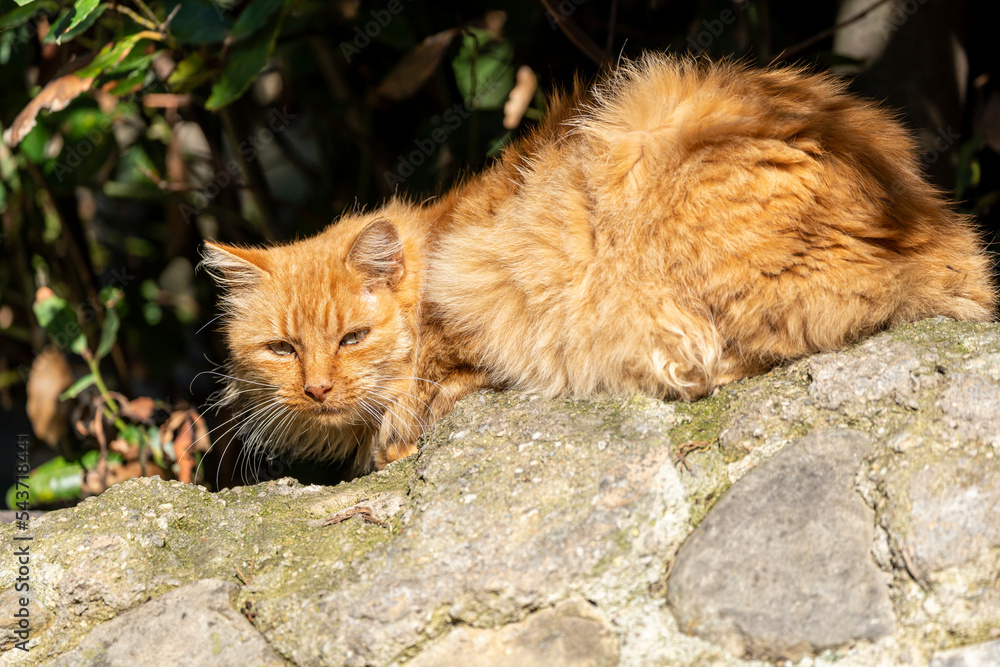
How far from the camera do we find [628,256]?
192cm

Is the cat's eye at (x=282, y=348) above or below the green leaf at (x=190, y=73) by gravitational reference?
below

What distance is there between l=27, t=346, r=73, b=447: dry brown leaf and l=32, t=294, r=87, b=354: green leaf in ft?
1.04

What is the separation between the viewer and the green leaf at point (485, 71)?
3.03 metres

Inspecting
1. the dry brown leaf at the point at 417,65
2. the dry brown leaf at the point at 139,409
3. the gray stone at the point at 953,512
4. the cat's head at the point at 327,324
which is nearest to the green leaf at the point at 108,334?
the dry brown leaf at the point at 139,409

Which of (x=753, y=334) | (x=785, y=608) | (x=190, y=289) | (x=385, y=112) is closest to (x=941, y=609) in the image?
(x=785, y=608)

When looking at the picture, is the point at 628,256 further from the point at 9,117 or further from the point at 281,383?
the point at 9,117

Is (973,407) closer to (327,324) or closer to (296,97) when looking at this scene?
(327,324)

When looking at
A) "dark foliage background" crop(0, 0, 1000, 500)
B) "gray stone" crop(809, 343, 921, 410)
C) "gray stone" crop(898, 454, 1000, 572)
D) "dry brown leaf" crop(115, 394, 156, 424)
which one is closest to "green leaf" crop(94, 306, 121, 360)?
"dry brown leaf" crop(115, 394, 156, 424)

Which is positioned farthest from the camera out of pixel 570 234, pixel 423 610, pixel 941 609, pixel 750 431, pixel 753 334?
pixel 570 234

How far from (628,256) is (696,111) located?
402 millimetres

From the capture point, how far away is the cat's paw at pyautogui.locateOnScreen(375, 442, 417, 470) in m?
2.33

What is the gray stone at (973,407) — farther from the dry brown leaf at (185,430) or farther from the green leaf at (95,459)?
the green leaf at (95,459)

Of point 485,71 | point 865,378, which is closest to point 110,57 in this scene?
point 485,71

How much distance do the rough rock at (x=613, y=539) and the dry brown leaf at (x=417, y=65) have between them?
1.52 m
